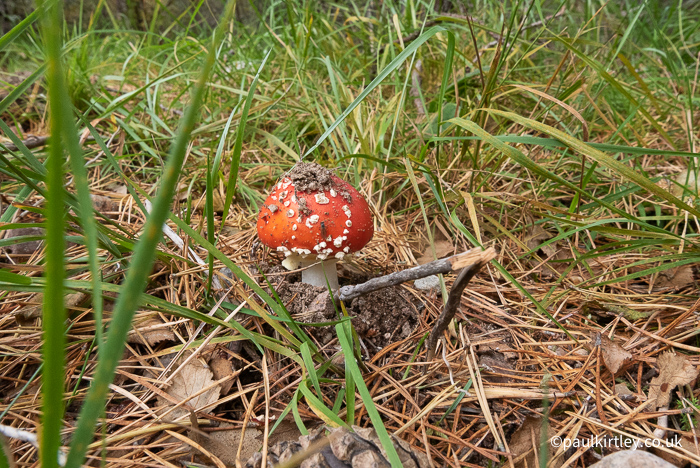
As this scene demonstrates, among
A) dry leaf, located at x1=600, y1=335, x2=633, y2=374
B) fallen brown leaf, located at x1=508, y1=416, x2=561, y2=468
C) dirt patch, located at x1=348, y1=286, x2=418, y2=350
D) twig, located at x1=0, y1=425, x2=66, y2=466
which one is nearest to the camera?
twig, located at x1=0, y1=425, x2=66, y2=466

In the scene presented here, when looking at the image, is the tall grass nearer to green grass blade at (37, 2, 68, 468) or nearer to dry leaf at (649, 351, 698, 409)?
green grass blade at (37, 2, 68, 468)

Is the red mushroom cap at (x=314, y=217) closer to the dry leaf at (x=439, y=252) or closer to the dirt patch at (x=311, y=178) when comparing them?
the dirt patch at (x=311, y=178)

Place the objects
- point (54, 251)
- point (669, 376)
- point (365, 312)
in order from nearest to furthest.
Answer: point (54, 251) → point (669, 376) → point (365, 312)

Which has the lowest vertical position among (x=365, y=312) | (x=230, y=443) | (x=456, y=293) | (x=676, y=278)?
(x=676, y=278)

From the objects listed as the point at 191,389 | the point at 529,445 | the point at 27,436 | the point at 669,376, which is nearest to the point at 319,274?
the point at 191,389

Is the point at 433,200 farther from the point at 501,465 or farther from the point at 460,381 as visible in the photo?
the point at 501,465

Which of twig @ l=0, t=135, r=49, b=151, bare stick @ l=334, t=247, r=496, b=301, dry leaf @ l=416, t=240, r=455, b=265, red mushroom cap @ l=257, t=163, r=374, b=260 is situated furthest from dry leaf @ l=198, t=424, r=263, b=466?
twig @ l=0, t=135, r=49, b=151

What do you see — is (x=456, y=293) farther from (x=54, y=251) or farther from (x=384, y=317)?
(x=54, y=251)
